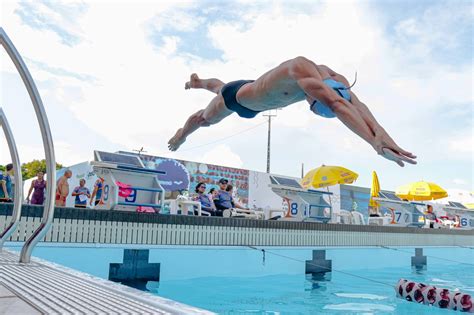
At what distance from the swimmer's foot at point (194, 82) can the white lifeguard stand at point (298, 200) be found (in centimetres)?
596

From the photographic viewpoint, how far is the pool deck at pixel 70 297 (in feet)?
5.45

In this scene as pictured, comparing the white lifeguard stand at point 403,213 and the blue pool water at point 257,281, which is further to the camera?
the white lifeguard stand at point 403,213

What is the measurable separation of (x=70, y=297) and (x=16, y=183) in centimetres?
197

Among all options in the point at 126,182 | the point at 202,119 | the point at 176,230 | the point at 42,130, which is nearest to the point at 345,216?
the point at 176,230

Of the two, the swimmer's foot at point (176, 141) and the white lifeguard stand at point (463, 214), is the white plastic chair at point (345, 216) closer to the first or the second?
the white lifeguard stand at point (463, 214)

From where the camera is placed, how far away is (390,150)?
2482 mm

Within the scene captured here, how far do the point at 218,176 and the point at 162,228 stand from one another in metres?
13.2

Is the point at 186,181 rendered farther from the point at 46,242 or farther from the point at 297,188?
the point at 46,242

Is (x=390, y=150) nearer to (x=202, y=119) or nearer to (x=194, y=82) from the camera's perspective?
(x=202, y=119)

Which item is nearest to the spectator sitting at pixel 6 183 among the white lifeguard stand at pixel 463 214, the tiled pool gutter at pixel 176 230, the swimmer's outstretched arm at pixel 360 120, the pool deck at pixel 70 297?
the tiled pool gutter at pixel 176 230

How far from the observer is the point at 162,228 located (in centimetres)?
714

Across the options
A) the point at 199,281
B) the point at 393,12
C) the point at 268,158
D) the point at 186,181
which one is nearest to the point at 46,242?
the point at 199,281

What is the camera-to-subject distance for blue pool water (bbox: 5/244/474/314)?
5434 millimetres

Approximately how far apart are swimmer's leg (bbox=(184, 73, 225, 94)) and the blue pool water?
2.57 m
